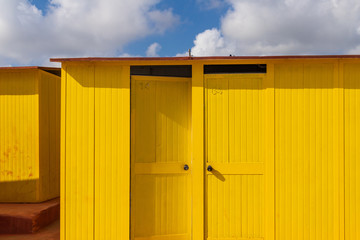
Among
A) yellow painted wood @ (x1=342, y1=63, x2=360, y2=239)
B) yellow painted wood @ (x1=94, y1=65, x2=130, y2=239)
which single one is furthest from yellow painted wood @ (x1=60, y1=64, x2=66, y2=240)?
yellow painted wood @ (x1=342, y1=63, x2=360, y2=239)

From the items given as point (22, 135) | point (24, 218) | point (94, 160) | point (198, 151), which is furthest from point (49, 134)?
point (198, 151)

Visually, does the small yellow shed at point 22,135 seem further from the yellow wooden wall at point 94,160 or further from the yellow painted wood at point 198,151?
the yellow painted wood at point 198,151

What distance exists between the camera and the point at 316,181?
3.27 metres

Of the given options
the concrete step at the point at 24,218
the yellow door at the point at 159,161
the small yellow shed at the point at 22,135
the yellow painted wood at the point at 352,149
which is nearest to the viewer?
the yellow painted wood at the point at 352,149

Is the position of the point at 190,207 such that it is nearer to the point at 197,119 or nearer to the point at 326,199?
the point at 197,119

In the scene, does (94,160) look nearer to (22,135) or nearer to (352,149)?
(22,135)

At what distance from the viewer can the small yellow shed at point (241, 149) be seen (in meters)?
3.26

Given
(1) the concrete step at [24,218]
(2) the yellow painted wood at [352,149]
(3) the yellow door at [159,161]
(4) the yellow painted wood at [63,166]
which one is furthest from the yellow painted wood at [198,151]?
(1) the concrete step at [24,218]

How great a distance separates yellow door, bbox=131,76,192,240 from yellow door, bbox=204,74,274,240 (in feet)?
1.48

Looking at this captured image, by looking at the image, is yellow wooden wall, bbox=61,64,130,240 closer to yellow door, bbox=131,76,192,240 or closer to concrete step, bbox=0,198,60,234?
yellow door, bbox=131,76,192,240

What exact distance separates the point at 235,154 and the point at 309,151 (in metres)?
1.02

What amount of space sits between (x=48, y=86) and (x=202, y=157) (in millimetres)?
3823

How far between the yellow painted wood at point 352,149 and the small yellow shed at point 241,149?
14mm

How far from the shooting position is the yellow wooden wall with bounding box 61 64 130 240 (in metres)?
3.29
